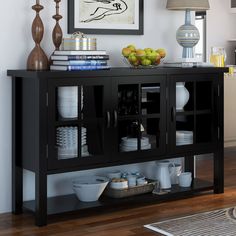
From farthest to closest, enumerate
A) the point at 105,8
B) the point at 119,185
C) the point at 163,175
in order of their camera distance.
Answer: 1. the point at 163,175
2. the point at 105,8
3. the point at 119,185

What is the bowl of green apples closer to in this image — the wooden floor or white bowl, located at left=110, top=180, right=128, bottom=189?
white bowl, located at left=110, top=180, right=128, bottom=189

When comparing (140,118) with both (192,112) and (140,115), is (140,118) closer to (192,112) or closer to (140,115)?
(140,115)

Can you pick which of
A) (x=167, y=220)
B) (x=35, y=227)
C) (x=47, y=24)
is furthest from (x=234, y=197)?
(x=47, y=24)

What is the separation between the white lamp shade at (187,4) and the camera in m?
4.03

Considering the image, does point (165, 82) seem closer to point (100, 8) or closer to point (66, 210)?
point (100, 8)

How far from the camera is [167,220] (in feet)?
11.5

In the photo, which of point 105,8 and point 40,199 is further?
point 105,8

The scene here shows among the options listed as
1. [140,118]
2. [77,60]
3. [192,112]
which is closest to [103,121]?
[140,118]

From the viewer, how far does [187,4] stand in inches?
159

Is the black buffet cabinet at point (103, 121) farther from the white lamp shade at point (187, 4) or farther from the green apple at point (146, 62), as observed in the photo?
the white lamp shade at point (187, 4)

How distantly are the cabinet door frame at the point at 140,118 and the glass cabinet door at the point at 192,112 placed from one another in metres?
0.07

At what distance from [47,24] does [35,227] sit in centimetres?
127

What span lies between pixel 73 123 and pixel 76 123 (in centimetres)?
2

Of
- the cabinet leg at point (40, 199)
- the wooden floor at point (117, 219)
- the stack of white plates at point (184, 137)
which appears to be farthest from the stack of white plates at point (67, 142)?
the stack of white plates at point (184, 137)
